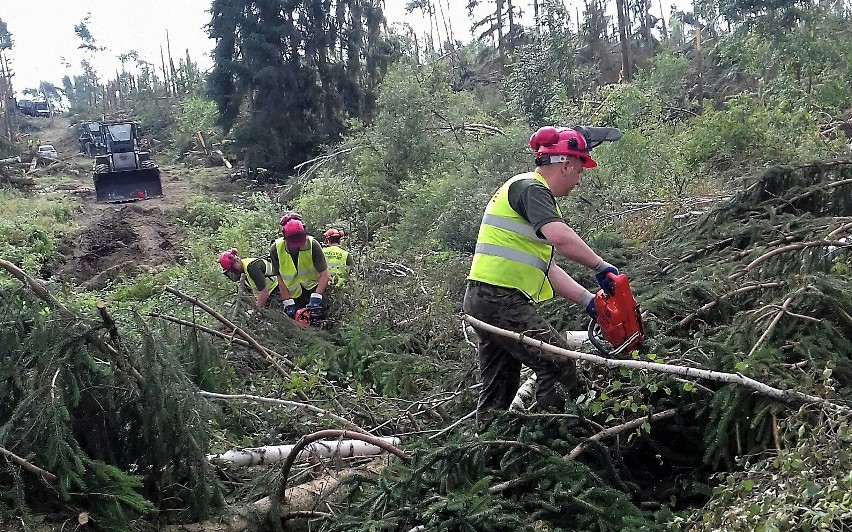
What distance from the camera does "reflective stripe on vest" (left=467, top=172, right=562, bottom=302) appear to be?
3.61 metres

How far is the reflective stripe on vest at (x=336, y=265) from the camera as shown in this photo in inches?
275

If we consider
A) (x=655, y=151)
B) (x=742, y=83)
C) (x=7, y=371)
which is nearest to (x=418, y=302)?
(x=7, y=371)

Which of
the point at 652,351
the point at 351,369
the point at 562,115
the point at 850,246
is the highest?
the point at 562,115

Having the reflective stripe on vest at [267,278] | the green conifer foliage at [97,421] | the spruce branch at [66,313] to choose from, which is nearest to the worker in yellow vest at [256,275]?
the reflective stripe on vest at [267,278]

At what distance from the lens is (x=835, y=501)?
217cm

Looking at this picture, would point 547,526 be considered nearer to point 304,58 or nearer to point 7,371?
point 7,371

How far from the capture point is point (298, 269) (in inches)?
269

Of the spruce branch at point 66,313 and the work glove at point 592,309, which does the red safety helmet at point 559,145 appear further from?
the spruce branch at point 66,313

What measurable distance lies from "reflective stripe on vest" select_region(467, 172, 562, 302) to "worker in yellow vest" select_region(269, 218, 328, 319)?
128 inches

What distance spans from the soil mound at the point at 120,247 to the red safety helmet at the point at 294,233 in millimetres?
6021

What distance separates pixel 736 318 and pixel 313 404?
2667mm

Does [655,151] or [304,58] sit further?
[304,58]

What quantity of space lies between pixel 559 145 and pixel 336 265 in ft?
12.8

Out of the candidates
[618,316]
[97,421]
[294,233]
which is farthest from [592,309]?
[294,233]
